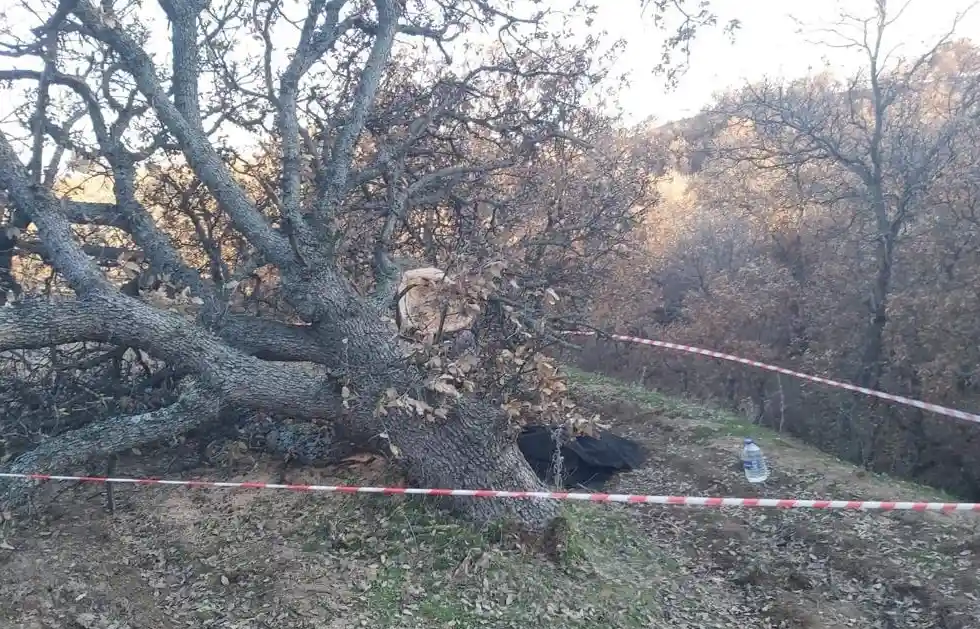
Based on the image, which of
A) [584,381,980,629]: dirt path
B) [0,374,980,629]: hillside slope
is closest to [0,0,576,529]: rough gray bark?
[0,374,980,629]: hillside slope

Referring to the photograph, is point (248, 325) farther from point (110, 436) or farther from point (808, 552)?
point (808, 552)

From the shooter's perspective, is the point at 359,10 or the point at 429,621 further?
the point at 359,10

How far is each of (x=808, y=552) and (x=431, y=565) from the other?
3037 millimetres

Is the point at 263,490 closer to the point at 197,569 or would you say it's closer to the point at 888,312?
the point at 197,569

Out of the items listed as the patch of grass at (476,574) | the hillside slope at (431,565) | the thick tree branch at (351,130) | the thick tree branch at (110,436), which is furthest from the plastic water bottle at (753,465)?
the thick tree branch at (110,436)

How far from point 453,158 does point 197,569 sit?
4901 millimetres

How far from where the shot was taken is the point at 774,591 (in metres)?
5.52

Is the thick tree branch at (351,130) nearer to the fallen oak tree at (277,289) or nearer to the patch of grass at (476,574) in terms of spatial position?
the fallen oak tree at (277,289)

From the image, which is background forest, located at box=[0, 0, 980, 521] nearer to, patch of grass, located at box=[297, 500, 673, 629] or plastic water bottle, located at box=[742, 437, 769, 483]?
patch of grass, located at box=[297, 500, 673, 629]

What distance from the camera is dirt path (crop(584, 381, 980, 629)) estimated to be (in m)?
5.21

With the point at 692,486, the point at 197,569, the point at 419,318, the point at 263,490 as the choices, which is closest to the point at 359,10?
the point at 419,318

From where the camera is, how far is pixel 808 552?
6.07m

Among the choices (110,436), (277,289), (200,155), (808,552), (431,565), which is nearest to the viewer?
(110,436)

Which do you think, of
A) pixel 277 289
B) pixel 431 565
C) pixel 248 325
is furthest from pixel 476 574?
pixel 277 289
